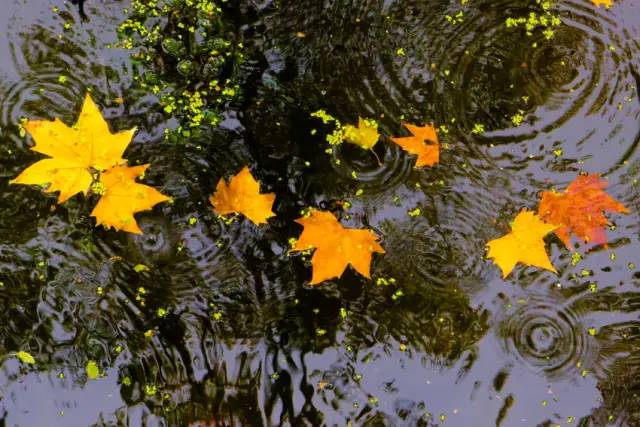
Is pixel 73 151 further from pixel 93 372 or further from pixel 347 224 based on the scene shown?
pixel 347 224

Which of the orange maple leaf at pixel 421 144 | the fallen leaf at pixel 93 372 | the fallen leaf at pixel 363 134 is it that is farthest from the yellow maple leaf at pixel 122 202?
the orange maple leaf at pixel 421 144

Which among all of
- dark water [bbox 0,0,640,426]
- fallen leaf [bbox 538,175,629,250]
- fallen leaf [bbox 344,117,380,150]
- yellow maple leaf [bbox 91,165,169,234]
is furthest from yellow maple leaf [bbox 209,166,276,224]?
fallen leaf [bbox 538,175,629,250]

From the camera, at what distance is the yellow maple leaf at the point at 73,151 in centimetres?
183

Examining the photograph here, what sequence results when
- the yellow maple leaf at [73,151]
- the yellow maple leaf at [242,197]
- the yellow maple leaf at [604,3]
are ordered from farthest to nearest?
the yellow maple leaf at [604,3] < the yellow maple leaf at [242,197] < the yellow maple leaf at [73,151]

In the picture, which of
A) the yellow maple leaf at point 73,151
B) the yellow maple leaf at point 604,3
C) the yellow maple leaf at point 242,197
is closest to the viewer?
the yellow maple leaf at point 73,151

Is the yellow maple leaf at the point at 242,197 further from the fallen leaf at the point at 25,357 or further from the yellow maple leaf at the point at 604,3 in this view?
the yellow maple leaf at the point at 604,3

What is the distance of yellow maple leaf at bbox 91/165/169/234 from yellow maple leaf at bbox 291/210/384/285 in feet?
1.64

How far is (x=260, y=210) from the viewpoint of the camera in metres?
1.93

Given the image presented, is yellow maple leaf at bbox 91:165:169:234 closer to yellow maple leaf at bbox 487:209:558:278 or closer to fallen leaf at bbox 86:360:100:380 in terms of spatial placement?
fallen leaf at bbox 86:360:100:380

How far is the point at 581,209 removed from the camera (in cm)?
204

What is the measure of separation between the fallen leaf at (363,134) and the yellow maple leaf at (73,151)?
71cm

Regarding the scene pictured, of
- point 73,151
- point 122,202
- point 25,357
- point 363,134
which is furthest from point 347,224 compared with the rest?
point 25,357

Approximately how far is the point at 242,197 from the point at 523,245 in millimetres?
963

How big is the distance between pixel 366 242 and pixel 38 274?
1.05 metres
